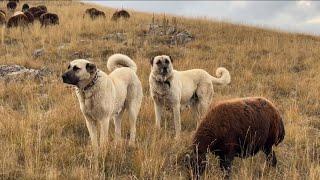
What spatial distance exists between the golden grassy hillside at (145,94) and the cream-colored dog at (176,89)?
328mm

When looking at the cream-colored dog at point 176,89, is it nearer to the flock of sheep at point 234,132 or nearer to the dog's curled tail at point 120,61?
the dog's curled tail at point 120,61

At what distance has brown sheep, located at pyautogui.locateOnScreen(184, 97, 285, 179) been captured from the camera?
18.9ft

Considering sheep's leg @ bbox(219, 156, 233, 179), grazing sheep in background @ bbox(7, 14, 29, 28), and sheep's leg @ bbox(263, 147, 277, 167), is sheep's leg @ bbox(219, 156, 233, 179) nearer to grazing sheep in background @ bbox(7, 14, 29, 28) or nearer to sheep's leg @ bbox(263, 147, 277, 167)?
sheep's leg @ bbox(263, 147, 277, 167)

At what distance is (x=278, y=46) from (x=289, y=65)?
2738 millimetres

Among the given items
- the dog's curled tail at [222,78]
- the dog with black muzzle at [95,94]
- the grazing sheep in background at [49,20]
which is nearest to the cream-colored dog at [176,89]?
the dog's curled tail at [222,78]

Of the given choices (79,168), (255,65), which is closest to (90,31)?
(255,65)

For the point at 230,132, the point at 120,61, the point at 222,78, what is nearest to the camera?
the point at 230,132


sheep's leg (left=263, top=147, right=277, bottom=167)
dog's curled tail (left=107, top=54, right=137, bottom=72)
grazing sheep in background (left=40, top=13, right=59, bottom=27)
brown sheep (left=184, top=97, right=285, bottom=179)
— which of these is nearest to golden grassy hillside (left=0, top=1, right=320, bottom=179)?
sheep's leg (left=263, top=147, right=277, bottom=167)

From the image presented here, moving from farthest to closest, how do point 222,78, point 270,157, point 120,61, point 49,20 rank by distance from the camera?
point 49,20, point 222,78, point 120,61, point 270,157

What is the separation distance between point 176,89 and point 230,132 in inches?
122

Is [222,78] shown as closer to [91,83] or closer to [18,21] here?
[91,83]

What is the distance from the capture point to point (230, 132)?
5.78 metres

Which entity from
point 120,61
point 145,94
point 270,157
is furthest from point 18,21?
point 270,157

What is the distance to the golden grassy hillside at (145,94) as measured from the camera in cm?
592
